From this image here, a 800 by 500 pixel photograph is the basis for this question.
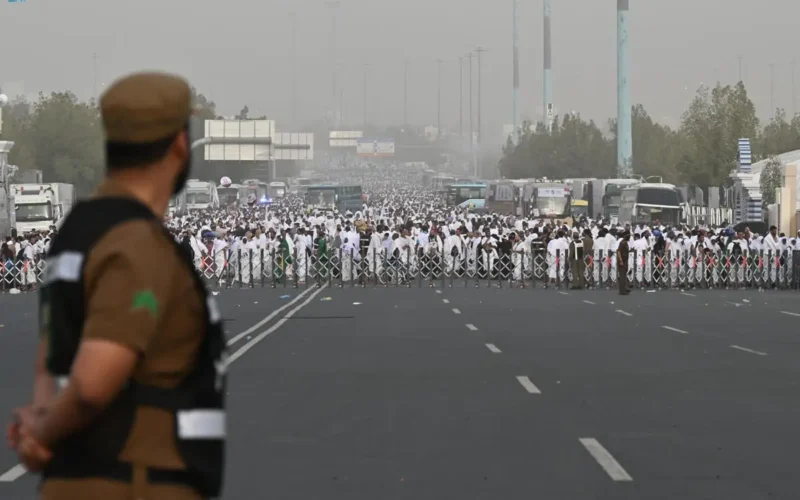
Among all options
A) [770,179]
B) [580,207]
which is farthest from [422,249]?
[580,207]

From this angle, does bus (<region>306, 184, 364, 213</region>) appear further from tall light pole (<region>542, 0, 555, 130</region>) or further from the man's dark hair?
the man's dark hair

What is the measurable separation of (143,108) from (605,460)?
26.7 feet

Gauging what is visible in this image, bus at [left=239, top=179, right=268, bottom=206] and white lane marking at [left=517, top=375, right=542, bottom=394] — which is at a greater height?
bus at [left=239, top=179, right=268, bottom=206]

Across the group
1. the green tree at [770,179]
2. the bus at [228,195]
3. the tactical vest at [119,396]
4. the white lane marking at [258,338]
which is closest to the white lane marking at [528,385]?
the white lane marking at [258,338]

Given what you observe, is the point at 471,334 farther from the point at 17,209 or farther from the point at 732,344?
the point at 17,209

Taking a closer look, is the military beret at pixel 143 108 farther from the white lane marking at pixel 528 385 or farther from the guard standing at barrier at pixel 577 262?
the guard standing at barrier at pixel 577 262

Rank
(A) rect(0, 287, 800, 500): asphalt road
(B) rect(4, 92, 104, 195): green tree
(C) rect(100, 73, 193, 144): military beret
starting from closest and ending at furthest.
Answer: (C) rect(100, 73, 193, 144): military beret → (A) rect(0, 287, 800, 500): asphalt road → (B) rect(4, 92, 104, 195): green tree

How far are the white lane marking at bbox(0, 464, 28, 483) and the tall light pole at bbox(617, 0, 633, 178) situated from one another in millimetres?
110064

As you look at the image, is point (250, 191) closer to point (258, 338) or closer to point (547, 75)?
point (547, 75)

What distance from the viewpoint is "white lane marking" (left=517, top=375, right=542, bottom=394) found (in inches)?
645

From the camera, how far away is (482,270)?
52344 millimetres

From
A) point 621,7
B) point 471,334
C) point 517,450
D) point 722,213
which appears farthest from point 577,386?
point 621,7

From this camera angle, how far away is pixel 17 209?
67000 mm

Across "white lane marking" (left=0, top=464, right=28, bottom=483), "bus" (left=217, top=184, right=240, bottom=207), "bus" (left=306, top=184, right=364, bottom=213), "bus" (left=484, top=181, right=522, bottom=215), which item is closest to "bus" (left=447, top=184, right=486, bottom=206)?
"bus" (left=306, top=184, right=364, bottom=213)
